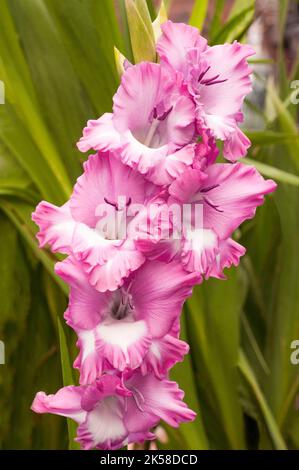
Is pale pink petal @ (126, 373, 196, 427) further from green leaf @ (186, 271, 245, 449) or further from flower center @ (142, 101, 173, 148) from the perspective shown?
green leaf @ (186, 271, 245, 449)

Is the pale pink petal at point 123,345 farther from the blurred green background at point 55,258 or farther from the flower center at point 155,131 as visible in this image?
the blurred green background at point 55,258

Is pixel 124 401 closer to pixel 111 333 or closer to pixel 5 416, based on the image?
pixel 111 333

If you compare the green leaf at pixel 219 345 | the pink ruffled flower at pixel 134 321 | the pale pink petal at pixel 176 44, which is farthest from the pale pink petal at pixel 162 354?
the green leaf at pixel 219 345

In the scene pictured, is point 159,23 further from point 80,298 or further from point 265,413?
point 265,413

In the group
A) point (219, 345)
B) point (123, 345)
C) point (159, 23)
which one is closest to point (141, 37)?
point (159, 23)

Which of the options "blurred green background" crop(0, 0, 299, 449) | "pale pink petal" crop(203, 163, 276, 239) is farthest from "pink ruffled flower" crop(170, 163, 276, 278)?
"blurred green background" crop(0, 0, 299, 449)
